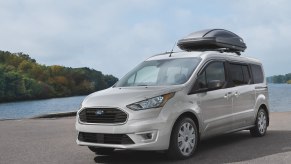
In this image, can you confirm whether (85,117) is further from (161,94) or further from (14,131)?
(14,131)

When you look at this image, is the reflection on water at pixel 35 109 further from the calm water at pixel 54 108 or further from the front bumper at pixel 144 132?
the front bumper at pixel 144 132

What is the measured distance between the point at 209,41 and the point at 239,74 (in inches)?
37.6

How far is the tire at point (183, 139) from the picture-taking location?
7.02 m

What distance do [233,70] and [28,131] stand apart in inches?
255

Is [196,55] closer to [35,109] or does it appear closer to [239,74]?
[239,74]

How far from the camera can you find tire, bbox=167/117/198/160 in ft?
23.0

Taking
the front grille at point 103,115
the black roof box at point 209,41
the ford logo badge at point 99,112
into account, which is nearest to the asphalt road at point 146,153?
the front grille at point 103,115

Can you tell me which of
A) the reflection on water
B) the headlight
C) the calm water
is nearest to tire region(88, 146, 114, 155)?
the headlight

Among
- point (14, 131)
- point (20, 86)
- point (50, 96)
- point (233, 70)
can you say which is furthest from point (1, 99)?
point (233, 70)

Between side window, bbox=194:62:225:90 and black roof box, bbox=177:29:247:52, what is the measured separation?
79 centimetres

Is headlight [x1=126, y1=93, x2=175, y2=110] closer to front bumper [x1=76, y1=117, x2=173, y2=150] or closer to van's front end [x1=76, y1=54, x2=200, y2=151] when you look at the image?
van's front end [x1=76, y1=54, x2=200, y2=151]

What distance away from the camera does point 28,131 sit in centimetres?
1267

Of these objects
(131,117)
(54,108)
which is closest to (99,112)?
(131,117)

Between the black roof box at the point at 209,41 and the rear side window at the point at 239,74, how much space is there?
537 millimetres
